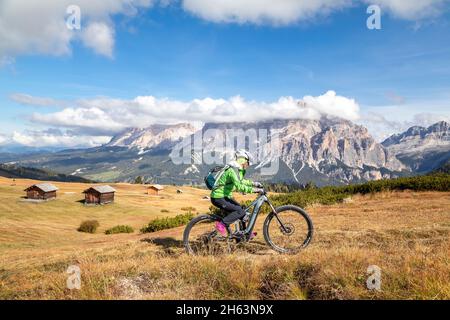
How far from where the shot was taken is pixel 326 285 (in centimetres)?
708

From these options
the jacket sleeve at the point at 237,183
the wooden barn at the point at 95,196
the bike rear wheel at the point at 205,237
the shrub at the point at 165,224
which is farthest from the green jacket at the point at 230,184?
the wooden barn at the point at 95,196

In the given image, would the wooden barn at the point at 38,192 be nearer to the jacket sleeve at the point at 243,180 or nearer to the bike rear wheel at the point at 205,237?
the bike rear wheel at the point at 205,237

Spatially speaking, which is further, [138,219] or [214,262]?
[138,219]

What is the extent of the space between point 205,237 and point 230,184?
2.06 m

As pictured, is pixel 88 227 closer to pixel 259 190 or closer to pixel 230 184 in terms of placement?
pixel 230 184

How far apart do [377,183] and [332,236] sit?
71.3 ft

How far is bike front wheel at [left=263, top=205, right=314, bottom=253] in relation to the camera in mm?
11188

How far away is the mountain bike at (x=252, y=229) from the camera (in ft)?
37.0

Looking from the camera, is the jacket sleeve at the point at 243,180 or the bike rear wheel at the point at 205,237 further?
the bike rear wheel at the point at 205,237

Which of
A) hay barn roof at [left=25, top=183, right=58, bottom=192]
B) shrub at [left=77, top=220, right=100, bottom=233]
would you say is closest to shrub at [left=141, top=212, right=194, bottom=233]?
shrub at [left=77, top=220, right=100, bottom=233]

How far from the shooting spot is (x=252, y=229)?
11.4 meters
